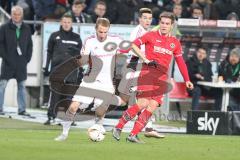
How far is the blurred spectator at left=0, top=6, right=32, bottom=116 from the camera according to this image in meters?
20.2

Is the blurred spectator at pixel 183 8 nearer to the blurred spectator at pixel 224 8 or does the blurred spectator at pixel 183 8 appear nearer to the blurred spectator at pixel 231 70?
the blurred spectator at pixel 224 8

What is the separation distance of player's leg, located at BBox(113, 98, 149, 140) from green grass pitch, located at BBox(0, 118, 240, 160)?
191mm

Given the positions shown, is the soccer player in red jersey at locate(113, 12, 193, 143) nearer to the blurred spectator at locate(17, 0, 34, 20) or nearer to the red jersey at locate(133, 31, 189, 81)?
the red jersey at locate(133, 31, 189, 81)

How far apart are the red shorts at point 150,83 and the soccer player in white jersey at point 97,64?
0.54 meters

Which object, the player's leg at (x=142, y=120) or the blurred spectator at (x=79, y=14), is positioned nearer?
the player's leg at (x=142, y=120)

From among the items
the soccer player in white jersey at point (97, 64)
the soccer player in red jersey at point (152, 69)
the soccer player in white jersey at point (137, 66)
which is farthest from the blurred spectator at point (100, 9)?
the soccer player in red jersey at point (152, 69)

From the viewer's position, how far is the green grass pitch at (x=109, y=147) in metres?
12.5

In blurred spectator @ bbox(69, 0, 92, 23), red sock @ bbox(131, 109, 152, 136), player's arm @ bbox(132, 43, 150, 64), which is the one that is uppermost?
blurred spectator @ bbox(69, 0, 92, 23)

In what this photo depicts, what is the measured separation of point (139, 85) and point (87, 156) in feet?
9.63

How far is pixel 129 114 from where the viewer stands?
14711mm

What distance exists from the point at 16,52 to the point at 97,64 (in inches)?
229

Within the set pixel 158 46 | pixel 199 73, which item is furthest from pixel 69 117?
pixel 199 73

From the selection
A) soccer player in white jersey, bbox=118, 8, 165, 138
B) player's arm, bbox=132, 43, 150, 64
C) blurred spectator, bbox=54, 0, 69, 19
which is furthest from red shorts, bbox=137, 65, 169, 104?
blurred spectator, bbox=54, 0, 69, 19

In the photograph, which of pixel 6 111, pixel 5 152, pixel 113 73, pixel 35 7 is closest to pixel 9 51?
pixel 6 111
